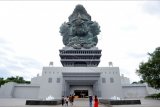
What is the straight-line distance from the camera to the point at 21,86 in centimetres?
5225

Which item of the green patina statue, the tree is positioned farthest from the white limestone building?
the tree

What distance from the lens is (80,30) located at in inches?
3201

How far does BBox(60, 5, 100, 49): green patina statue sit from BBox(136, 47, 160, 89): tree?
157 feet

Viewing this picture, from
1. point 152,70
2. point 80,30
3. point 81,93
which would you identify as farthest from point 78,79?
point 80,30

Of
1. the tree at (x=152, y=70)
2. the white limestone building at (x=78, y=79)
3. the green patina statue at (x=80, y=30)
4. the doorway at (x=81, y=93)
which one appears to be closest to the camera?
the tree at (x=152, y=70)

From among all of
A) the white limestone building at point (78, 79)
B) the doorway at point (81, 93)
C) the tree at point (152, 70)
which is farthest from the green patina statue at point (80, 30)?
the tree at point (152, 70)

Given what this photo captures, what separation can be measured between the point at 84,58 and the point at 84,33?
1392 cm

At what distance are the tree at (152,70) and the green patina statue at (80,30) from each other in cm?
4781

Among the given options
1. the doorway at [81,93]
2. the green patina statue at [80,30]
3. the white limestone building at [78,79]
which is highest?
the green patina statue at [80,30]

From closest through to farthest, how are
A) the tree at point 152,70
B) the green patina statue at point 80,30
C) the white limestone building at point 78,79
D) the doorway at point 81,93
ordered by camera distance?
the tree at point 152,70, the white limestone building at point 78,79, the doorway at point 81,93, the green patina statue at point 80,30

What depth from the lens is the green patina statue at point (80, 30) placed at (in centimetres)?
8031

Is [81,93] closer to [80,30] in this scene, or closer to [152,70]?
[152,70]

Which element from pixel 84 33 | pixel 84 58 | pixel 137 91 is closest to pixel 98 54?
pixel 84 58

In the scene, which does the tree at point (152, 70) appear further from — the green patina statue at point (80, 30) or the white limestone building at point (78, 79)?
the green patina statue at point (80, 30)
